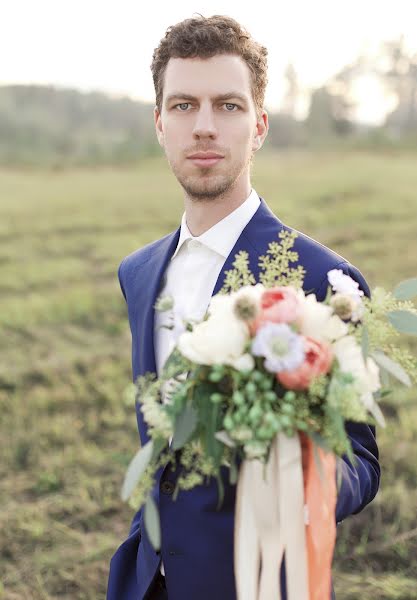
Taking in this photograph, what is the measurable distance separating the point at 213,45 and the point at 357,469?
4.02 ft

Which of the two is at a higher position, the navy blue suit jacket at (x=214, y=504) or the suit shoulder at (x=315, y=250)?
the suit shoulder at (x=315, y=250)

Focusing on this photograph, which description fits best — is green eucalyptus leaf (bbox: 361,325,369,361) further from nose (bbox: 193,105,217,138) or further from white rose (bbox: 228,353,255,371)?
nose (bbox: 193,105,217,138)

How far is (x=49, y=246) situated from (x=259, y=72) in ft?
28.7

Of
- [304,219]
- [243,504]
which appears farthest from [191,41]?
[304,219]

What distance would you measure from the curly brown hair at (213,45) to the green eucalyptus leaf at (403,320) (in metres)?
0.90

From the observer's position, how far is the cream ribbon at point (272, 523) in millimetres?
1406

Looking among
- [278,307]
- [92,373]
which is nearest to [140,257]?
[278,307]

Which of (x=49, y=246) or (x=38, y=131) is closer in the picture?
(x=49, y=246)

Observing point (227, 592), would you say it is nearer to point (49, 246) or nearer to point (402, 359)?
point (402, 359)

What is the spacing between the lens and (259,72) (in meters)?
2.14

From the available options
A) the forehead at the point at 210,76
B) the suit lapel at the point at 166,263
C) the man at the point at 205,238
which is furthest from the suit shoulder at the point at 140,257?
the forehead at the point at 210,76

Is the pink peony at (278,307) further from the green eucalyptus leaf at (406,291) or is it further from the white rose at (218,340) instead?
the green eucalyptus leaf at (406,291)

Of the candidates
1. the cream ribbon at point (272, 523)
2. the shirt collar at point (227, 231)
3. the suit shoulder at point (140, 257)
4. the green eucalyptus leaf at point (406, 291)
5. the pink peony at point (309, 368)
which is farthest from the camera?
the suit shoulder at point (140, 257)

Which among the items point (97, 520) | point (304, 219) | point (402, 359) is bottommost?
point (97, 520)
